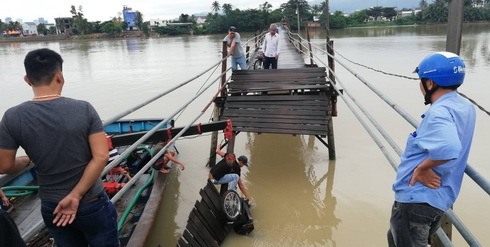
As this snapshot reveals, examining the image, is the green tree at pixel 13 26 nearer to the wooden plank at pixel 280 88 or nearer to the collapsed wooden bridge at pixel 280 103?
the collapsed wooden bridge at pixel 280 103

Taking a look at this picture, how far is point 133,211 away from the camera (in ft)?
15.7

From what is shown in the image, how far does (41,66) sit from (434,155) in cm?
198

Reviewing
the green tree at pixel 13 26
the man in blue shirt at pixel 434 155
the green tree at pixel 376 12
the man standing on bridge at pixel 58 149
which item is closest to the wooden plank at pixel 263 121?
the man in blue shirt at pixel 434 155

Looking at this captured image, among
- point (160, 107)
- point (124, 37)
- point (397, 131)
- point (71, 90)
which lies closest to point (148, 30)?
point (124, 37)

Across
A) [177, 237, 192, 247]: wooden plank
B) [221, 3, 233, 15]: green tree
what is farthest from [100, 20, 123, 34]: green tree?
[177, 237, 192, 247]: wooden plank

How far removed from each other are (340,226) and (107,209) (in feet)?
12.7

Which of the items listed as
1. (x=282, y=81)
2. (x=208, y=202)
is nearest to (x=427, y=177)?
(x=208, y=202)

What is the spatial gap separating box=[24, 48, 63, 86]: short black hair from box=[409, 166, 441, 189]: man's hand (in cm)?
197

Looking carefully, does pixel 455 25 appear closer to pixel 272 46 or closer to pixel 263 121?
pixel 263 121

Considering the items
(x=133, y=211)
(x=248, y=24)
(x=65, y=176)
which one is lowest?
(x=133, y=211)

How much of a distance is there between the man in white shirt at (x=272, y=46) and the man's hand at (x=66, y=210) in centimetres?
785

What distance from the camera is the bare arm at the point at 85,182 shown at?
1.77m

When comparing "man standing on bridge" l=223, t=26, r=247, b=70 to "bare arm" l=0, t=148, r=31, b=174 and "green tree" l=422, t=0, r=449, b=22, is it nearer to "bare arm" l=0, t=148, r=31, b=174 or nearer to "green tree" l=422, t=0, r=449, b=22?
"bare arm" l=0, t=148, r=31, b=174

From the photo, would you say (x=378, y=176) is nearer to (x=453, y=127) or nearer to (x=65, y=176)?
(x=453, y=127)
